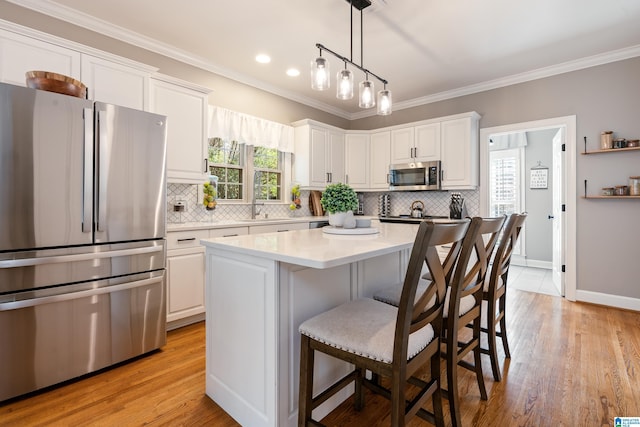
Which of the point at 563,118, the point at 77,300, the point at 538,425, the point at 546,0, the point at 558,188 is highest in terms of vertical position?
the point at 546,0

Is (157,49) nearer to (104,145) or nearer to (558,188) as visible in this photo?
(104,145)

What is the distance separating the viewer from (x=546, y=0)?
96.3 inches

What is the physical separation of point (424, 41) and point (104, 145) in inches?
117

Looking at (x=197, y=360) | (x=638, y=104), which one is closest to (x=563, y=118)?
(x=638, y=104)


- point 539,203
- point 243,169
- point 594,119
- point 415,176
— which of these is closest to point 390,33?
point 415,176

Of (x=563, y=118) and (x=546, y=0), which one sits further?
(x=563, y=118)

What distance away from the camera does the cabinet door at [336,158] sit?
191 inches

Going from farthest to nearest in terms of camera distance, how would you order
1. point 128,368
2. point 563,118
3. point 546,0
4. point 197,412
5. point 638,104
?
point 563,118 < point 638,104 < point 546,0 < point 128,368 < point 197,412

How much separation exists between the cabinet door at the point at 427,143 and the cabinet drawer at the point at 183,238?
3.16 metres

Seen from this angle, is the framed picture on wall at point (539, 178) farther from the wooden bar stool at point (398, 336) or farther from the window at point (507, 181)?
the wooden bar stool at point (398, 336)

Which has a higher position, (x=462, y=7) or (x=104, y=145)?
(x=462, y=7)

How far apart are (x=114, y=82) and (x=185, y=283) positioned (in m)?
1.80

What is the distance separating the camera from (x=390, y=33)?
2.95m

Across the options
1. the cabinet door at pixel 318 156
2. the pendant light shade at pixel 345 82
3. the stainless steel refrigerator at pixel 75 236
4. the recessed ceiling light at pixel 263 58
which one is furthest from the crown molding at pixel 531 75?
the stainless steel refrigerator at pixel 75 236
